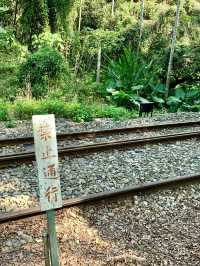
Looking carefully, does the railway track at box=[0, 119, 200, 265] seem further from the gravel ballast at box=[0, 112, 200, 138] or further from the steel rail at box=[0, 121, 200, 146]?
the gravel ballast at box=[0, 112, 200, 138]

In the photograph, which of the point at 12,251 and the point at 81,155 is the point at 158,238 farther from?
the point at 81,155

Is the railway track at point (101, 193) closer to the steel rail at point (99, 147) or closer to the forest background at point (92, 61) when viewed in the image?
the steel rail at point (99, 147)

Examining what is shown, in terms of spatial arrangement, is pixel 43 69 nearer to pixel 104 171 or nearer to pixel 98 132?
pixel 98 132

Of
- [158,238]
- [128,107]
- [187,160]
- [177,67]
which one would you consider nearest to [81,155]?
[187,160]

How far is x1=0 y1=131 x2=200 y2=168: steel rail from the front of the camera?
267 inches

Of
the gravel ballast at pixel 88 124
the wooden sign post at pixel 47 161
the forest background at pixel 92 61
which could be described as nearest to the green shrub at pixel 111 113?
the forest background at pixel 92 61

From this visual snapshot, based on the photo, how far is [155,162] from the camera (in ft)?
23.7

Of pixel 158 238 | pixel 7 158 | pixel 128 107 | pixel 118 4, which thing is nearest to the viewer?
pixel 158 238

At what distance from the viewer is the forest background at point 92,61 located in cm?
1275

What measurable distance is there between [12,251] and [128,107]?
9.49 m

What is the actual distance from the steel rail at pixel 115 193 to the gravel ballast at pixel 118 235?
65mm

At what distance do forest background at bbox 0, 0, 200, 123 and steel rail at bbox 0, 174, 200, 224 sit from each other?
14.2 ft

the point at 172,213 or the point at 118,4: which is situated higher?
the point at 118,4

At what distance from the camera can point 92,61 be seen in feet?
66.6
